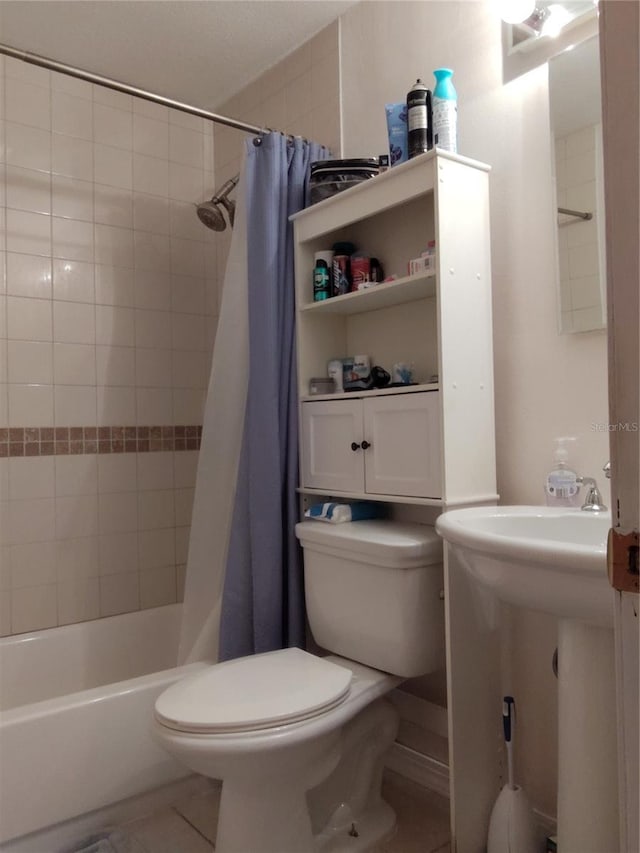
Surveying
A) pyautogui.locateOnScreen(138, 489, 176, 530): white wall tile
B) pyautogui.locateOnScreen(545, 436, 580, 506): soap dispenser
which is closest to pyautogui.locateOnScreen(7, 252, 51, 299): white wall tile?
pyautogui.locateOnScreen(138, 489, 176, 530): white wall tile

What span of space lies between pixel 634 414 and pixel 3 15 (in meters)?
2.39

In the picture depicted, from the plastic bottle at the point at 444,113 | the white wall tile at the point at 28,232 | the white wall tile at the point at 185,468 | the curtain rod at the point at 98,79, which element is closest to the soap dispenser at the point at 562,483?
the plastic bottle at the point at 444,113

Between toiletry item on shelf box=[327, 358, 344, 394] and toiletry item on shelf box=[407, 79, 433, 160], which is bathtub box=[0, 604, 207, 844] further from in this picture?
toiletry item on shelf box=[407, 79, 433, 160]

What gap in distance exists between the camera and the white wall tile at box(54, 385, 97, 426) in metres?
2.36

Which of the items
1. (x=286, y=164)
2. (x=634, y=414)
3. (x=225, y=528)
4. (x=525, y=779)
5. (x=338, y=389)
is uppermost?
(x=286, y=164)

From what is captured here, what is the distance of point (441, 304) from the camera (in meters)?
1.56

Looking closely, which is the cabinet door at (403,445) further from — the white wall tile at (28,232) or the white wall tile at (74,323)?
the white wall tile at (28,232)

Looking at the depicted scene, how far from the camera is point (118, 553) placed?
8.11 ft

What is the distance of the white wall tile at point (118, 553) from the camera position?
244cm

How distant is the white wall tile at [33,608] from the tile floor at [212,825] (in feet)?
2.69

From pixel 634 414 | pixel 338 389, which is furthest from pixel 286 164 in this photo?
pixel 634 414

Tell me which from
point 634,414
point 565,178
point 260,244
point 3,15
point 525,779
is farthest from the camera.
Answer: point 3,15

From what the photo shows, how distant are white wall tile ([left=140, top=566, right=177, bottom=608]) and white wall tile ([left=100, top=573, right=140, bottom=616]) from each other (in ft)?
0.09

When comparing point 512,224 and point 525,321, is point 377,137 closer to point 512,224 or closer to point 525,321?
point 512,224
